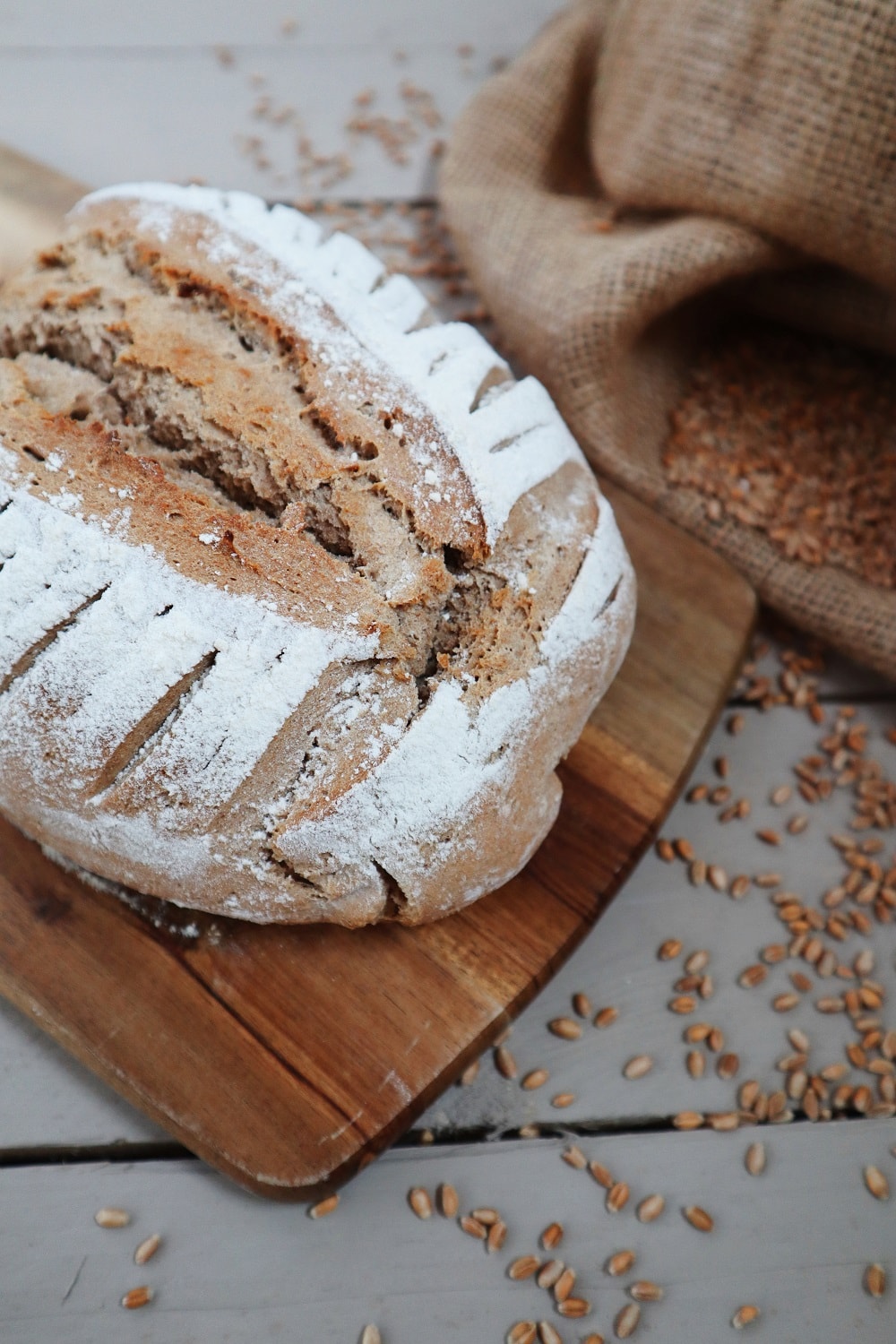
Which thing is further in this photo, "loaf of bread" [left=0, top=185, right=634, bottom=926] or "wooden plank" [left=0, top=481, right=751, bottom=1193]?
"wooden plank" [left=0, top=481, right=751, bottom=1193]

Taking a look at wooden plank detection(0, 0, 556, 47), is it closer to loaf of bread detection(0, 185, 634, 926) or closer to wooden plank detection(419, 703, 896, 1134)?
loaf of bread detection(0, 185, 634, 926)

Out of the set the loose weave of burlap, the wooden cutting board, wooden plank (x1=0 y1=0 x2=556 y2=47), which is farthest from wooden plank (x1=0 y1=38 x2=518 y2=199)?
the wooden cutting board

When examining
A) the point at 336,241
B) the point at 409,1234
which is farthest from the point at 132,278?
the point at 409,1234

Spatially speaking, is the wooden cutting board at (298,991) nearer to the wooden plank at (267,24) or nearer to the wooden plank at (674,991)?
the wooden plank at (674,991)

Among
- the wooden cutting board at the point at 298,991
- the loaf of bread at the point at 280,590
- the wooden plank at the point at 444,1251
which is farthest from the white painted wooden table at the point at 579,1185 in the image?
the loaf of bread at the point at 280,590

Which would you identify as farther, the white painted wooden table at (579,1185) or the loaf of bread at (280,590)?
the white painted wooden table at (579,1185)

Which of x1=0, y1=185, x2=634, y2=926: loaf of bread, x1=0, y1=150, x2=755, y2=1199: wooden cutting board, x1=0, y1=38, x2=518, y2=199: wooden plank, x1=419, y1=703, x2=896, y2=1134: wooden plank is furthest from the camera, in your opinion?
x1=0, y1=38, x2=518, y2=199: wooden plank

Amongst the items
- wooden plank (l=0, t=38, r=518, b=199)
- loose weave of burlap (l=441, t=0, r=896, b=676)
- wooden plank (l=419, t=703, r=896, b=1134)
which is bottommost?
wooden plank (l=419, t=703, r=896, b=1134)
